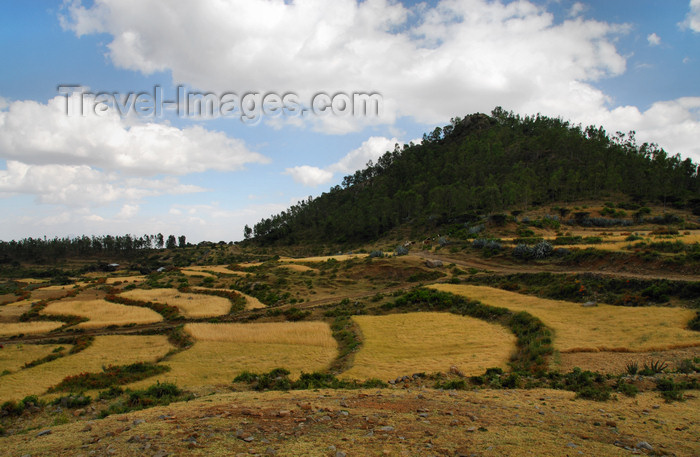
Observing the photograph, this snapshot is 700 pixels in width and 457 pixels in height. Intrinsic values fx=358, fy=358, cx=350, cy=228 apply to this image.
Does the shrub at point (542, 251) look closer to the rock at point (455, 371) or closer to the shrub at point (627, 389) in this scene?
the rock at point (455, 371)

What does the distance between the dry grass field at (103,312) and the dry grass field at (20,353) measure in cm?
585

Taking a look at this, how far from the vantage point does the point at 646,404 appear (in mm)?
11039

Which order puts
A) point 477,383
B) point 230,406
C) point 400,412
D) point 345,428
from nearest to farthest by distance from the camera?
point 345,428
point 400,412
point 230,406
point 477,383

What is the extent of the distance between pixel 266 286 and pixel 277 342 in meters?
23.7

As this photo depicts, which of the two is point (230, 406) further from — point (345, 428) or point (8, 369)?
point (8, 369)

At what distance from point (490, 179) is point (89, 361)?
9978 cm

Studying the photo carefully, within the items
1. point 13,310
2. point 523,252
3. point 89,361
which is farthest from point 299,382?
point 523,252

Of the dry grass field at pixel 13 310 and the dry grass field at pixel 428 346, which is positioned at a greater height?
the dry grass field at pixel 428 346

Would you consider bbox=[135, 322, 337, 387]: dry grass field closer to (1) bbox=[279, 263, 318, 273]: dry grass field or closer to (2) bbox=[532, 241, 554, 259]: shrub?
(1) bbox=[279, 263, 318, 273]: dry grass field

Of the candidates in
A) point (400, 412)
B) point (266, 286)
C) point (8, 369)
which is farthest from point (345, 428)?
point (266, 286)

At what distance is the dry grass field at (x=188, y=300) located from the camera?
37422 mm

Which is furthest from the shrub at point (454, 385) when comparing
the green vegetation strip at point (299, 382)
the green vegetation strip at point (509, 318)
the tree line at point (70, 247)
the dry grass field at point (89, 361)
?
the tree line at point (70, 247)

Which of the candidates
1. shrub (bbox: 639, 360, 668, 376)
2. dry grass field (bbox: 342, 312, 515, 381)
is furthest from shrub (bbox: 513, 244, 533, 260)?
shrub (bbox: 639, 360, 668, 376)

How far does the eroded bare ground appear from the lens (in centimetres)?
781
